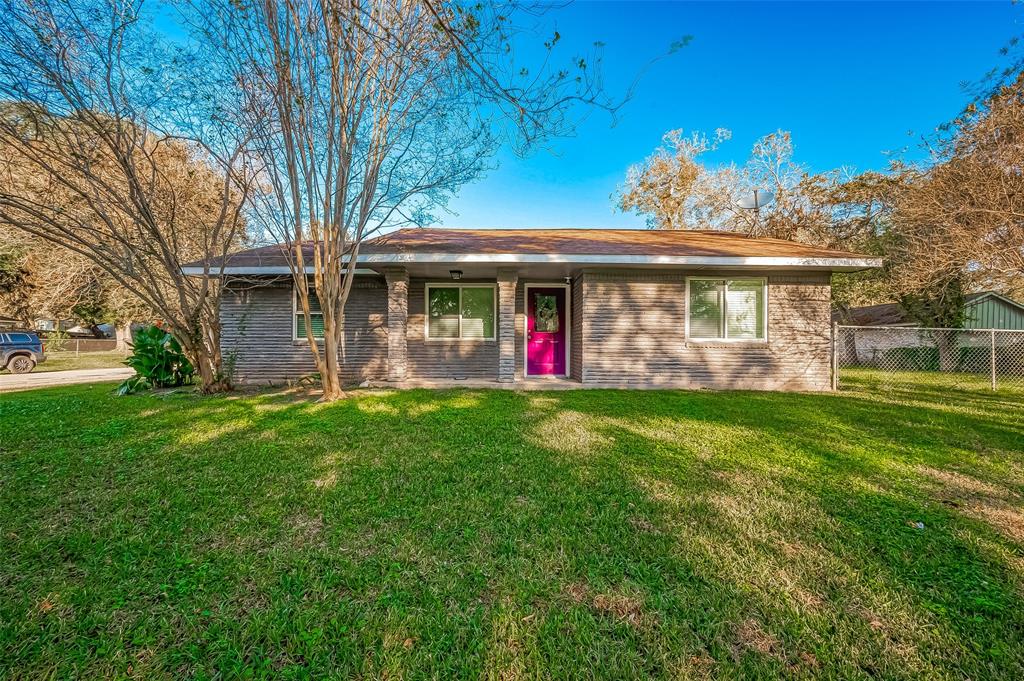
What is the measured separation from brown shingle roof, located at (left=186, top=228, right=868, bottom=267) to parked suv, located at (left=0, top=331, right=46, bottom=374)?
1218cm

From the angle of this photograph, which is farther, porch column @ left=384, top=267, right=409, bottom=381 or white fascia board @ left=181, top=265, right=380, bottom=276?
porch column @ left=384, top=267, right=409, bottom=381

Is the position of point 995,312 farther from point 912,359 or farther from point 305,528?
point 305,528

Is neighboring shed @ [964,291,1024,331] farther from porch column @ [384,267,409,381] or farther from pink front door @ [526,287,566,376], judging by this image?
porch column @ [384,267,409,381]

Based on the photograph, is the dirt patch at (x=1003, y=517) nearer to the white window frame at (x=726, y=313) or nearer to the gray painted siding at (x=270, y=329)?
the white window frame at (x=726, y=313)

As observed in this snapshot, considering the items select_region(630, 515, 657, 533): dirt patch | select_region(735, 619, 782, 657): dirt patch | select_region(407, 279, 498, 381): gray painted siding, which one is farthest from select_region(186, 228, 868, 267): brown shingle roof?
select_region(735, 619, 782, 657): dirt patch

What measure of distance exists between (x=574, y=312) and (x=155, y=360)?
8.86 metres

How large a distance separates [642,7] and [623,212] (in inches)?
702

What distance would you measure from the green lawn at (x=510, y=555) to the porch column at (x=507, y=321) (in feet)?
12.9

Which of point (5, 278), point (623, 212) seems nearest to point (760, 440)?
point (623, 212)

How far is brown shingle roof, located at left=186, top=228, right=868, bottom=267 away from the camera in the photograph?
816 centimetres

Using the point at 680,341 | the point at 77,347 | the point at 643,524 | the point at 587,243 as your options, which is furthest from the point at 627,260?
the point at 77,347

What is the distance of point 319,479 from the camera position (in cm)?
346

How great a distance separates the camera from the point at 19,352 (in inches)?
559

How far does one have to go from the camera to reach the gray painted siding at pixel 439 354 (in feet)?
31.6
